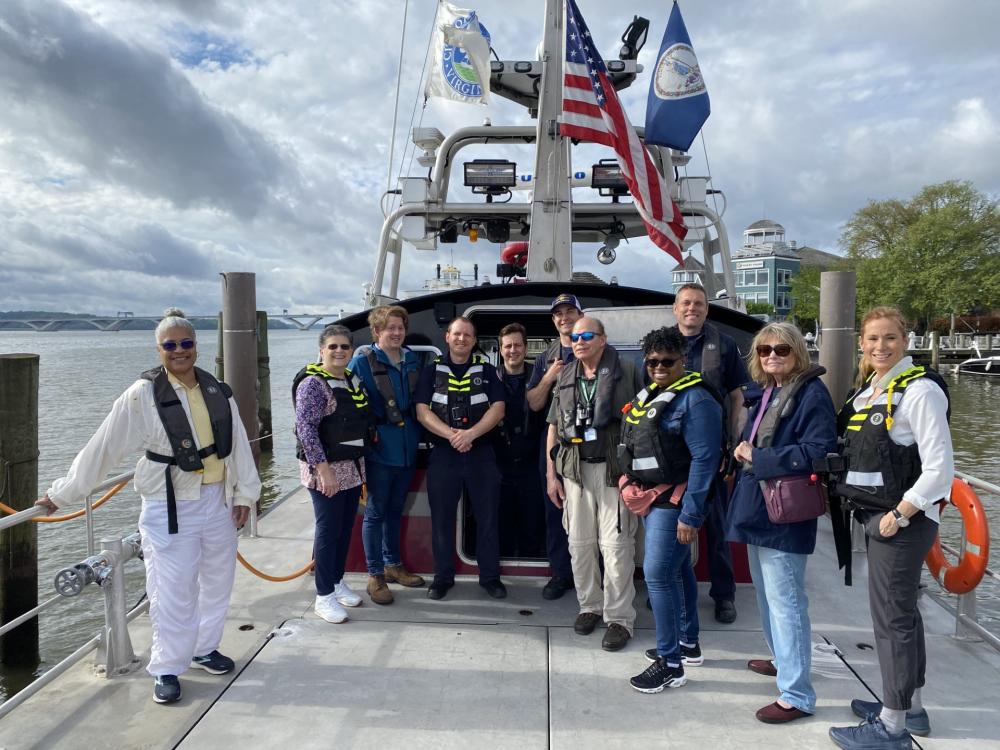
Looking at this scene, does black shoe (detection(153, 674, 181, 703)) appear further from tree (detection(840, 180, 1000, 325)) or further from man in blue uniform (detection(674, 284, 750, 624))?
tree (detection(840, 180, 1000, 325))

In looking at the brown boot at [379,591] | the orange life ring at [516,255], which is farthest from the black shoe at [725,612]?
the orange life ring at [516,255]

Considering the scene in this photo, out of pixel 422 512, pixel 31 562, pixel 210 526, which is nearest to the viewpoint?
pixel 210 526

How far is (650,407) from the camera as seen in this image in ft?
9.98

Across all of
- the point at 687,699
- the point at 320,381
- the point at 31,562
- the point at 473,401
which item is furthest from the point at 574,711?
the point at 31,562

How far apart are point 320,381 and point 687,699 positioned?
2.46 m

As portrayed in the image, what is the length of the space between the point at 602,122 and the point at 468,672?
4878mm

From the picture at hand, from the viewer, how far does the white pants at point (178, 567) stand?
10.1 feet

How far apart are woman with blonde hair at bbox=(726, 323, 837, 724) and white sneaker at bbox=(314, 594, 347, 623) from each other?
2.21 metres

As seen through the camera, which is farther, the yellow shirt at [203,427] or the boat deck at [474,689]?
the yellow shirt at [203,427]

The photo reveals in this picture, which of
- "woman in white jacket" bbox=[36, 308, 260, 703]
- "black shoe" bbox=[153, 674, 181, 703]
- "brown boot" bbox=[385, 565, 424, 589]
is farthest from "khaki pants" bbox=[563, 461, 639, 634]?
"black shoe" bbox=[153, 674, 181, 703]

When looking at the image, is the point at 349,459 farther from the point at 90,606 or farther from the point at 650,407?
the point at 90,606

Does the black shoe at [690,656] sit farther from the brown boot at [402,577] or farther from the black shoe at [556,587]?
the brown boot at [402,577]

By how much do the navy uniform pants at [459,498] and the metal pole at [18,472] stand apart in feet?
11.3

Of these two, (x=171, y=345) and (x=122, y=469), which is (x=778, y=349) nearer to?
(x=171, y=345)
